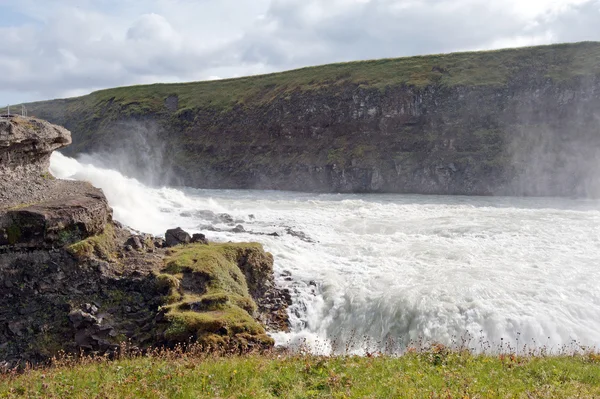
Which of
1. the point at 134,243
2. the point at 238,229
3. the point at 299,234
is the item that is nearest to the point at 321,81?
the point at 299,234

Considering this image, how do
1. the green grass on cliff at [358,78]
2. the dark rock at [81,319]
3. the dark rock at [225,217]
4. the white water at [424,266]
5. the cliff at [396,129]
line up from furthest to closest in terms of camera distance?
1. the green grass on cliff at [358,78]
2. the cliff at [396,129]
3. the dark rock at [225,217]
4. the white water at [424,266]
5. the dark rock at [81,319]

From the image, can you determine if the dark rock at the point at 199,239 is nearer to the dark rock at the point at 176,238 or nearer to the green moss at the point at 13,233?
the dark rock at the point at 176,238

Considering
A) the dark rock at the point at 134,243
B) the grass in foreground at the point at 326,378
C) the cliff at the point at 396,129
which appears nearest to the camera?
the grass in foreground at the point at 326,378

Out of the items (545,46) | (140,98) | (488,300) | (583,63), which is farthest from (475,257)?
(140,98)

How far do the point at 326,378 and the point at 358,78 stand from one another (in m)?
66.7

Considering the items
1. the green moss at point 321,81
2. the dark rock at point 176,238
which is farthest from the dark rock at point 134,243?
the green moss at point 321,81

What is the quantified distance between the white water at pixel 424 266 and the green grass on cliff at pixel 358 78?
94.7ft

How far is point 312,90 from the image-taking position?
72500mm

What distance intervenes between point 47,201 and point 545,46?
6646cm

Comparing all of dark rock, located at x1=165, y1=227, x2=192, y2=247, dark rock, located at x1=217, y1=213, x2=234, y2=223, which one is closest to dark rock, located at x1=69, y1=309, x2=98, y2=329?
dark rock, located at x1=165, y1=227, x2=192, y2=247

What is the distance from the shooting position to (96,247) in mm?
16656

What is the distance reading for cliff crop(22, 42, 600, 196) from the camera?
54.6 metres

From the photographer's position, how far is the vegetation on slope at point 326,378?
7.97m

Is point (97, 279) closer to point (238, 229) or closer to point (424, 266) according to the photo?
point (238, 229)
